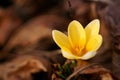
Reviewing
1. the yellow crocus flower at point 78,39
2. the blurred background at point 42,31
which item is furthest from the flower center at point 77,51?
the blurred background at point 42,31

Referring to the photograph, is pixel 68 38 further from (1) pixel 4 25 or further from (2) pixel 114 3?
(1) pixel 4 25

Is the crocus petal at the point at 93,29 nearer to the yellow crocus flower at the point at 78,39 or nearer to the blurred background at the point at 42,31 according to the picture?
the yellow crocus flower at the point at 78,39

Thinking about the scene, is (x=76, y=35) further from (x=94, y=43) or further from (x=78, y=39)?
(x=94, y=43)

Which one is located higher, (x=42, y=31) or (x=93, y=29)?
(x=93, y=29)

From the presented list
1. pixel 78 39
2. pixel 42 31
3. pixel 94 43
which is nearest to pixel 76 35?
pixel 78 39

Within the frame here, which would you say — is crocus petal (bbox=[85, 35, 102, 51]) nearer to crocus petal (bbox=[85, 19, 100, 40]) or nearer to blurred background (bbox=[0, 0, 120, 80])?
crocus petal (bbox=[85, 19, 100, 40])

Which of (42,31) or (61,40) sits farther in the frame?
(42,31)
